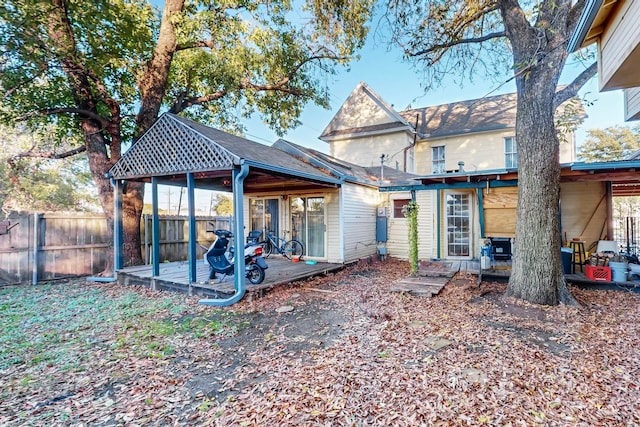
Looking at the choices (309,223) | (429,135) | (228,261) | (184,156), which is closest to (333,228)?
(309,223)

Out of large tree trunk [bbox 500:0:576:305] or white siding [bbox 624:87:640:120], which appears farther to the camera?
white siding [bbox 624:87:640:120]

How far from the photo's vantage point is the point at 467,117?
13.7m

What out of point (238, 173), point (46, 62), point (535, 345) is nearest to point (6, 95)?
point (46, 62)

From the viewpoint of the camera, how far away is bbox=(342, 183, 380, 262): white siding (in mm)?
9273

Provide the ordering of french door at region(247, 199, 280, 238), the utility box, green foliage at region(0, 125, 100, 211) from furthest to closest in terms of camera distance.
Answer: green foliage at region(0, 125, 100, 211) < the utility box < french door at region(247, 199, 280, 238)

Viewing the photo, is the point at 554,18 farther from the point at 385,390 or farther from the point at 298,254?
the point at 298,254

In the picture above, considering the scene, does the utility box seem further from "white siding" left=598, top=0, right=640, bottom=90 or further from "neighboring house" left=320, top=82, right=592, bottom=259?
"white siding" left=598, top=0, right=640, bottom=90

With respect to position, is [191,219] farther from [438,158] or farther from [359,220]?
[438,158]

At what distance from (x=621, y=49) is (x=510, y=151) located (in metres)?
10.3

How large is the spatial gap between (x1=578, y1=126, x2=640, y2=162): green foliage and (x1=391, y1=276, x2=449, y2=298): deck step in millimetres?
22800

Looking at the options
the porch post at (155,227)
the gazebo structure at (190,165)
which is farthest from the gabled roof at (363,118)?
the porch post at (155,227)

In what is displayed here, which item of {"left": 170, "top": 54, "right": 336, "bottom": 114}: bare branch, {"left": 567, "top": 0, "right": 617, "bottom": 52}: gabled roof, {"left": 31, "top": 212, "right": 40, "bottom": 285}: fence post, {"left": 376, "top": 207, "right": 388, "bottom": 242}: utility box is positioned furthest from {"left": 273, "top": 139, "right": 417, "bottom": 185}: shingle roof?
{"left": 31, "top": 212, "right": 40, "bottom": 285}: fence post

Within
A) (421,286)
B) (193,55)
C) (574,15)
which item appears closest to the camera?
(574,15)

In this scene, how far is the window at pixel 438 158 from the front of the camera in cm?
1342
